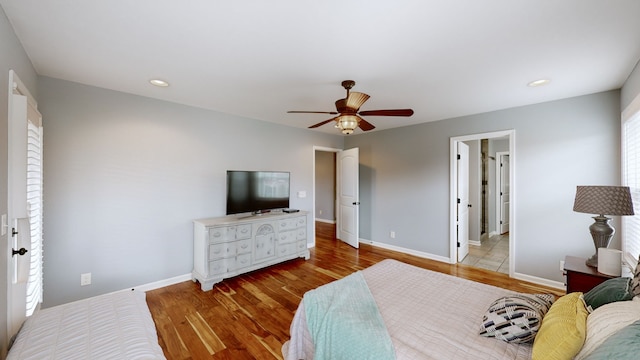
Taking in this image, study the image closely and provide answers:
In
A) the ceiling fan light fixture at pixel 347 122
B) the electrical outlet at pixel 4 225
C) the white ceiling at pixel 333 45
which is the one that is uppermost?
the white ceiling at pixel 333 45

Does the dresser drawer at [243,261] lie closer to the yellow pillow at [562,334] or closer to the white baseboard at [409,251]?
the white baseboard at [409,251]

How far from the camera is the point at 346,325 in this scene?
57.1 inches

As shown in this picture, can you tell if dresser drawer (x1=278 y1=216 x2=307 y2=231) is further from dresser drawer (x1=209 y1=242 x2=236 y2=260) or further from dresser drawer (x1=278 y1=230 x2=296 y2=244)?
dresser drawer (x1=209 y1=242 x2=236 y2=260)

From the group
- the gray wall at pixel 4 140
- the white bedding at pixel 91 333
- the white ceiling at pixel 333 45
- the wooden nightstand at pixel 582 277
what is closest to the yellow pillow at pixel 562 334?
the wooden nightstand at pixel 582 277

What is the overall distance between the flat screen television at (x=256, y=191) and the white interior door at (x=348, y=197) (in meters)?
1.45

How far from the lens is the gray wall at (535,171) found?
9.59ft

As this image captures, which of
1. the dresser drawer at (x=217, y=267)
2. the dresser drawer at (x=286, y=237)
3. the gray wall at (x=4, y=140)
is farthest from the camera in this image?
the dresser drawer at (x=286, y=237)

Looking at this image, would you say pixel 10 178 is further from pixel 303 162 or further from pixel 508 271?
pixel 508 271

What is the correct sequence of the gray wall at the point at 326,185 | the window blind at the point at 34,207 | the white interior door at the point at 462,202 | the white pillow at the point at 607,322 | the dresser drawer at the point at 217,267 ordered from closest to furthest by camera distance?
the white pillow at the point at 607,322
the window blind at the point at 34,207
the dresser drawer at the point at 217,267
the white interior door at the point at 462,202
the gray wall at the point at 326,185

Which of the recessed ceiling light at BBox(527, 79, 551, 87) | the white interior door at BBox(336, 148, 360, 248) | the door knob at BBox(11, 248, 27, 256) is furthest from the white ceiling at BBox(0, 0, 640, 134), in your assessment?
the white interior door at BBox(336, 148, 360, 248)

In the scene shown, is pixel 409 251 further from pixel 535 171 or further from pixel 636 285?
pixel 636 285

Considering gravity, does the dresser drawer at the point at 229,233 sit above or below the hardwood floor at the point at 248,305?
above

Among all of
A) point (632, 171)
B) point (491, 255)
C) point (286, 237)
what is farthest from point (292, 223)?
point (632, 171)

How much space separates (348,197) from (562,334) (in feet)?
13.8
